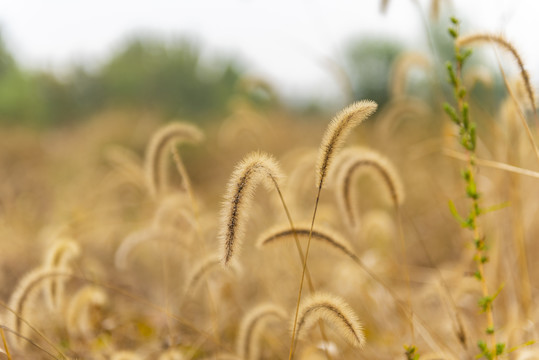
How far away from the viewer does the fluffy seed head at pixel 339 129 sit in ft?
3.95

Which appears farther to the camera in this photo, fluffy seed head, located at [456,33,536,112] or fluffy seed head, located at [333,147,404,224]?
fluffy seed head, located at [333,147,404,224]

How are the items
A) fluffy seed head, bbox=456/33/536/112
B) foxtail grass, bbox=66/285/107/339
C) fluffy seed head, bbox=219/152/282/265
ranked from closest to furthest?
fluffy seed head, bbox=219/152/282/265, fluffy seed head, bbox=456/33/536/112, foxtail grass, bbox=66/285/107/339

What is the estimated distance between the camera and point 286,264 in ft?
10.00

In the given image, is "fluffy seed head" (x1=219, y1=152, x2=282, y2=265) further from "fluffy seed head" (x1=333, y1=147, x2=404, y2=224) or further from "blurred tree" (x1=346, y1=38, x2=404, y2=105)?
"blurred tree" (x1=346, y1=38, x2=404, y2=105)

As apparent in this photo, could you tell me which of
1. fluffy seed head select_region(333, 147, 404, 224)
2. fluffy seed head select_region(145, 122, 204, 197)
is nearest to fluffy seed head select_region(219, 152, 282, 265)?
fluffy seed head select_region(333, 147, 404, 224)

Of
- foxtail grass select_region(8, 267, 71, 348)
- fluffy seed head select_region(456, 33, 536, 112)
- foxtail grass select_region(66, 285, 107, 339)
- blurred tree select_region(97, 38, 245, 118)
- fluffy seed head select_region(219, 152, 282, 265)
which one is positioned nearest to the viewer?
fluffy seed head select_region(219, 152, 282, 265)

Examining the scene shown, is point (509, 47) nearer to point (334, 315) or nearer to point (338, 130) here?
point (338, 130)

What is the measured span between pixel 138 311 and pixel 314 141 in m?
6.27

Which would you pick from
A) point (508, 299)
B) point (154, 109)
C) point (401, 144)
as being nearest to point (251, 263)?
point (508, 299)

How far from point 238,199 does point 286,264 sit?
192cm

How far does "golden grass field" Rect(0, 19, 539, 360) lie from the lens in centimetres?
162

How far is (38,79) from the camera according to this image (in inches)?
629

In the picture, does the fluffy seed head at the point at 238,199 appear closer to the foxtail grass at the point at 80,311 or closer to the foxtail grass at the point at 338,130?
the foxtail grass at the point at 338,130

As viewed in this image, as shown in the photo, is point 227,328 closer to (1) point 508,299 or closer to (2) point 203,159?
(1) point 508,299
